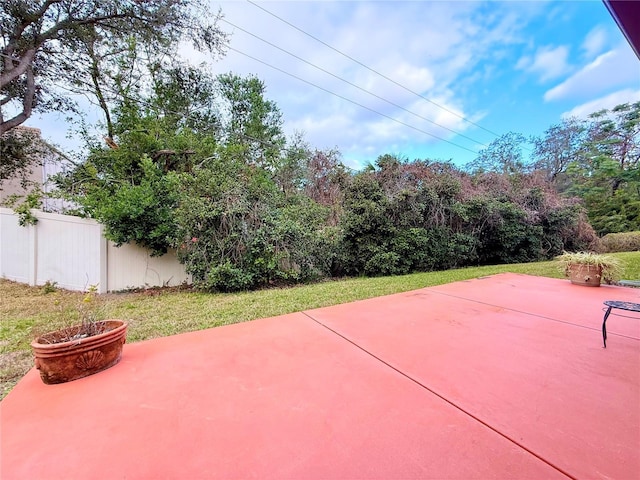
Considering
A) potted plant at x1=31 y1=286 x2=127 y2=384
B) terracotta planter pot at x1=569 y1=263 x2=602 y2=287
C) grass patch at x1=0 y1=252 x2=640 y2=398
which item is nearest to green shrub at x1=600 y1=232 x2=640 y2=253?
grass patch at x1=0 y1=252 x2=640 y2=398

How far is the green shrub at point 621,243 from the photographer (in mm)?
12152

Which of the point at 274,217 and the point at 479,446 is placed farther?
the point at 274,217

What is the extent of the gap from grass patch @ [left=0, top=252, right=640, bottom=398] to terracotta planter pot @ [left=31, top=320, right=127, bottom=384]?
1.27ft

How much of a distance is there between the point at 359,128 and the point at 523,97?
6.21m

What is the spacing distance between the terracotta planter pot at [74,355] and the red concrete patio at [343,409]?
0.09m

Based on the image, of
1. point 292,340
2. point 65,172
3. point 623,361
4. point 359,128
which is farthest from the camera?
point 359,128

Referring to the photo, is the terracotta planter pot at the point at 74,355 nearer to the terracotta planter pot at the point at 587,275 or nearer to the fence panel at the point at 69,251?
the fence panel at the point at 69,251

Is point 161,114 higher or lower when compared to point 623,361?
higher

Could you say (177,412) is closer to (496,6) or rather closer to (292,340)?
(292,340)

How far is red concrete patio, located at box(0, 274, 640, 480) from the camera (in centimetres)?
133

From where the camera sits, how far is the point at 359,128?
1259 cm

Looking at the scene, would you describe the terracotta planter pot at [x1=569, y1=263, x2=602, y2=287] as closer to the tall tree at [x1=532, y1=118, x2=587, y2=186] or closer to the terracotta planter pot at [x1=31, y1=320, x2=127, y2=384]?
the terracotta planter pot at [x1=31, y1=320, x2=127, y2=384]

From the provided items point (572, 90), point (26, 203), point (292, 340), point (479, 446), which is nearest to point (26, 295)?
point (26, 203)

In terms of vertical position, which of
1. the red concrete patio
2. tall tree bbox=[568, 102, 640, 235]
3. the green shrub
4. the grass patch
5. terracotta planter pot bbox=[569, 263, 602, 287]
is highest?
tall tree bbox=[568, 102, 640, 235]
